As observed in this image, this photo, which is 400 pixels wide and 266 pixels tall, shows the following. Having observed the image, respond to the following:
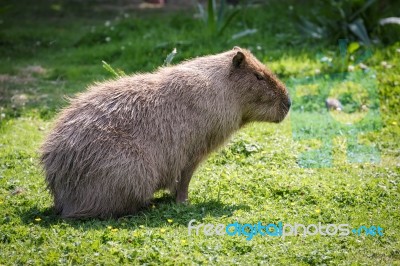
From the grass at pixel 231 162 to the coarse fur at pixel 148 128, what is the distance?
22cm

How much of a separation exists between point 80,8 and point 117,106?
Answer: 8961mm

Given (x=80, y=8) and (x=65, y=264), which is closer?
(x=65, y=264)

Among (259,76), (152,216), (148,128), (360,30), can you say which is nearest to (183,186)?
(152,216)

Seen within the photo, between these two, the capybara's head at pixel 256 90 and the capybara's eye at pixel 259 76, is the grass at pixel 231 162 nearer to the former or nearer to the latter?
the capybara's head at pixel 256 90

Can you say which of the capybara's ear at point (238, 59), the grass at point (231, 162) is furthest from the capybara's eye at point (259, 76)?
the grass at point (231, 162)

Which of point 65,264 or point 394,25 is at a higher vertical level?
point 394,25

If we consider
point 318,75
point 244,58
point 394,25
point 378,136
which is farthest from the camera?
point 394,25

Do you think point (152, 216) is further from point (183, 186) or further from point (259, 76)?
point (259, 76)

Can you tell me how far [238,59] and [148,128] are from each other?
39.4 inches

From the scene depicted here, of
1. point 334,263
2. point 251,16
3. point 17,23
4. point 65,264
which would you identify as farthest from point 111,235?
point 17,23

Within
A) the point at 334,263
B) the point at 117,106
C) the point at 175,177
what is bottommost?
the point at 334,263

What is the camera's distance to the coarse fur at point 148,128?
17.4 feet

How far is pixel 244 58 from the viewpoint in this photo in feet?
19.2

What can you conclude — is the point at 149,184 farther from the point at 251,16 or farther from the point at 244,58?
the point at 251,16
